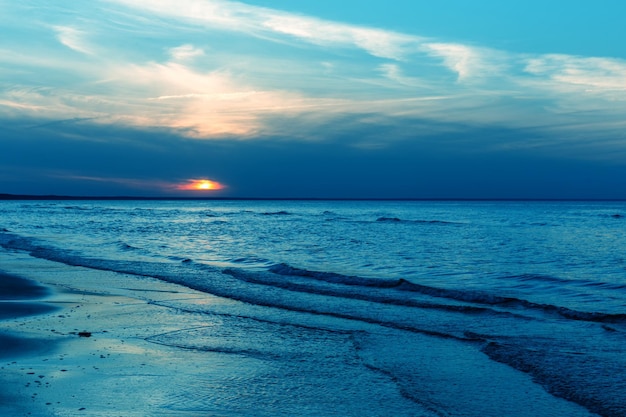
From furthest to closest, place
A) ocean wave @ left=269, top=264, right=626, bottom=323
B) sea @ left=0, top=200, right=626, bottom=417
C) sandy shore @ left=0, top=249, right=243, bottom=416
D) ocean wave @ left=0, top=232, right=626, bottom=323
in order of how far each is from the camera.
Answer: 1. ocean wave @ left=0, top=232, right=626, bottom=323
2. ocean wave @ left=269, top=264, right=626, bottom=323
3. sea @ left=0, top=200, right=626, bottom=417
4. sandy shore @ left=0, top=249, right=243, bottom=416

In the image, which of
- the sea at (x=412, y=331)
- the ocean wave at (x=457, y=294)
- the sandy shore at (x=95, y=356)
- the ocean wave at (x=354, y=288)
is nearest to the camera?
the sandy shore at (x=95, y=356)

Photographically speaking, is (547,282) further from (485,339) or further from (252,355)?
(252,355)

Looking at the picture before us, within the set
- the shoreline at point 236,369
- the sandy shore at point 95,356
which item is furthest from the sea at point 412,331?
the sandy shore at point 95,356

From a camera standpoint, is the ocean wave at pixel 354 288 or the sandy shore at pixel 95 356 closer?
the sandy shore at pixel 95 356

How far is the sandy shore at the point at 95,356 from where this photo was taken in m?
6.33

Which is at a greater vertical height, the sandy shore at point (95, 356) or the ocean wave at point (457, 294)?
the sandy shore at point (95, 356)

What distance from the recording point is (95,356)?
827 cm

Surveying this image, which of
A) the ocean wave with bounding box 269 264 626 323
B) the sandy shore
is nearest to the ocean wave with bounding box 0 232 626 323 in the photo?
the ocean wave with bounding box 269 264 626 323

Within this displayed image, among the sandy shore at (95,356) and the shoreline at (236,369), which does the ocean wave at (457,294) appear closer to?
the shoreline at (236,369)

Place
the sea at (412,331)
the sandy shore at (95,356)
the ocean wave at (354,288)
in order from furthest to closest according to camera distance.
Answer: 1. the ocean wave at (354,288)
2. the sea at (412,331)
3. the sandy shore at (95,356)

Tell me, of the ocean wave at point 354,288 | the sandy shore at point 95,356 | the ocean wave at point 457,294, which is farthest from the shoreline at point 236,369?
the ocean wave at point 457,294

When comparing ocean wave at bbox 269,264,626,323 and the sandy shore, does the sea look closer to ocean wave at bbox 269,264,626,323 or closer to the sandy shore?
ocean wave at bbox 269,264,626,323

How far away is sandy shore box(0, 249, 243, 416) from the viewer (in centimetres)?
633

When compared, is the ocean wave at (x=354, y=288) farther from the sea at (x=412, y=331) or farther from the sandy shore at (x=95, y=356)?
the sandy shore at (x=95, y=356)
